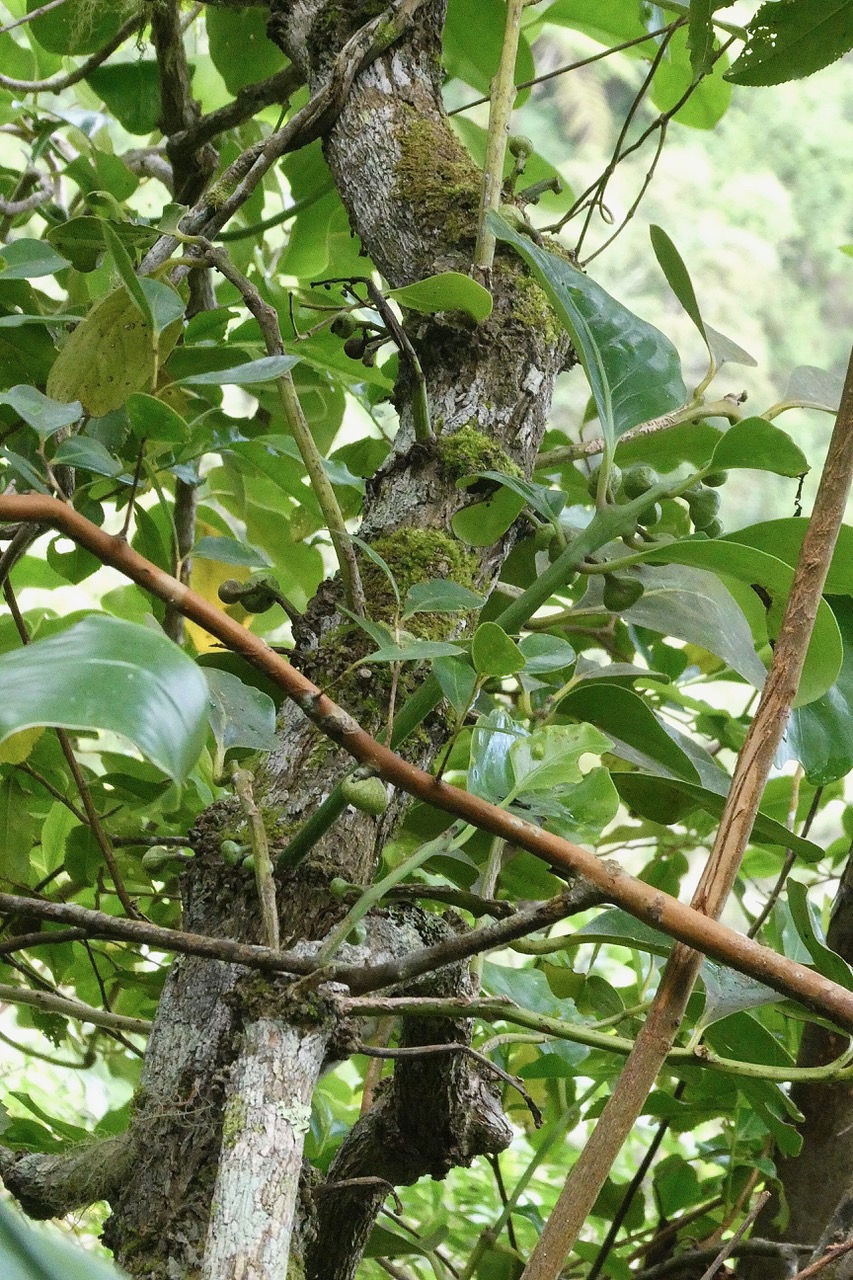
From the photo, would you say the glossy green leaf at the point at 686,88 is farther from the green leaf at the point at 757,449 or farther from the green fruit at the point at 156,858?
the green fruit at the point at 156,858

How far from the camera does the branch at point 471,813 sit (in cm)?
29

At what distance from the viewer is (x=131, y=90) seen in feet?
2.64

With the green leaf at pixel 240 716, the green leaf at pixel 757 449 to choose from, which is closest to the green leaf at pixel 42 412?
the green leaf at pixel 240 716

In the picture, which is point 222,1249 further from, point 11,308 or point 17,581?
point 17,581

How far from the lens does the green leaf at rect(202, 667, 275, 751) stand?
15.9 inches

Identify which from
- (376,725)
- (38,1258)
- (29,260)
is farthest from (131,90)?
(38,1258)

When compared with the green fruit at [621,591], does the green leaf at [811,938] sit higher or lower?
lower

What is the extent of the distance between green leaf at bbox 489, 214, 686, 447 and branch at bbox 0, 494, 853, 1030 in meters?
0.17

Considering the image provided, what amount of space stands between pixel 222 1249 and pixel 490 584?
0.30 meters

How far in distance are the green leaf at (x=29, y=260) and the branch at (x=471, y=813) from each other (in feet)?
Result: 0.73

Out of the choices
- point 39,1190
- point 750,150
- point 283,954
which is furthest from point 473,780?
point 750,150

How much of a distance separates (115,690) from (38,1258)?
0.42ft

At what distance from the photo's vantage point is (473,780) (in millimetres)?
394

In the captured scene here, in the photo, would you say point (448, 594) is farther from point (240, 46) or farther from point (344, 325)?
point (240, 46)
